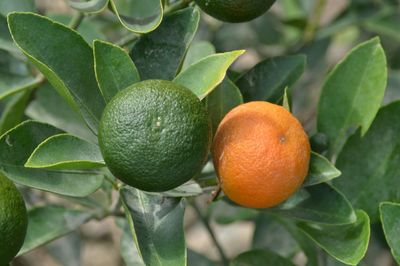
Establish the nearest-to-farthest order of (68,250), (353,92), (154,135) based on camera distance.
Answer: (154,135) → (353,92) → (68,250)

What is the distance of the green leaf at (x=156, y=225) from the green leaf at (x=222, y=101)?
137 millimetres

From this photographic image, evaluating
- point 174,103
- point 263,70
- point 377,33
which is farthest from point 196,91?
point 377,33

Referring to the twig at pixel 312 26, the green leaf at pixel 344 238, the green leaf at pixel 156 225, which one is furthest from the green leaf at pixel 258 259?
the twig at pixel 312 26

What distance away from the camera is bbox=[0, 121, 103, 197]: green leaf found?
4.05 ft

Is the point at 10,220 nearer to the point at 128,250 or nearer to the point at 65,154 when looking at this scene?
the point at 65,154

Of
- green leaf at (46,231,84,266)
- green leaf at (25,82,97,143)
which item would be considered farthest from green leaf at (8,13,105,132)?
green leaf at (46,231,84,266)

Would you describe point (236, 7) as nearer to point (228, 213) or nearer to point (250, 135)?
point (250, 135)

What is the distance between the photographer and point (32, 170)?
1.25 metres

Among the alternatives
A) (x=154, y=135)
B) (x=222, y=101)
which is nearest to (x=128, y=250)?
(x=222, y=101)

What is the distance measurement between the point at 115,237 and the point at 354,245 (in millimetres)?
1373

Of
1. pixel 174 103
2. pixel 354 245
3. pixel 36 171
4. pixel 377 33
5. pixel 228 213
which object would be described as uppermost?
pixel 174 103

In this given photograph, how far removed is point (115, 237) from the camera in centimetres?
258

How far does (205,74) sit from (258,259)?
386 mm

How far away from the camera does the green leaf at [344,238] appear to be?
1.28m
